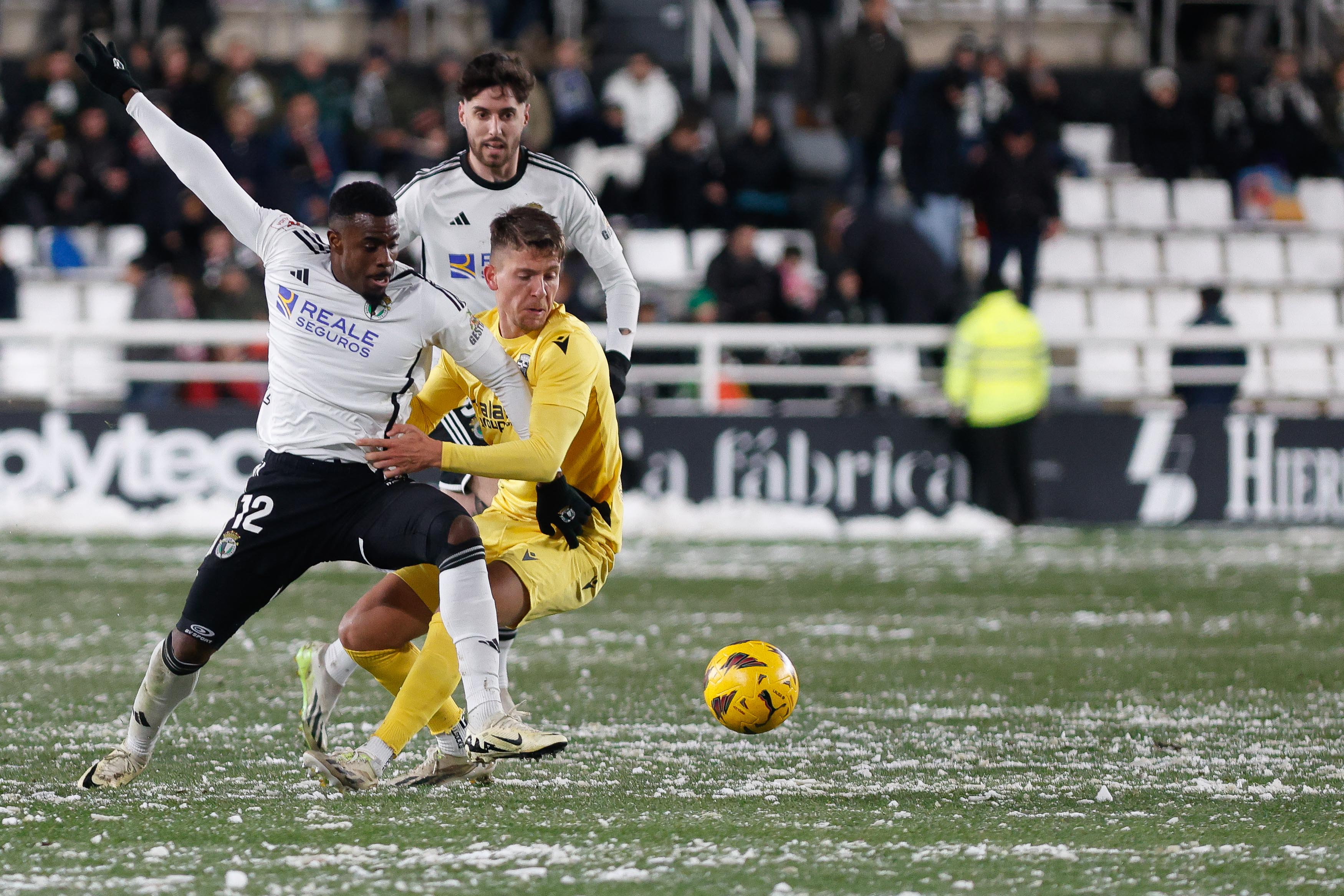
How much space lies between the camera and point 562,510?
5.40m

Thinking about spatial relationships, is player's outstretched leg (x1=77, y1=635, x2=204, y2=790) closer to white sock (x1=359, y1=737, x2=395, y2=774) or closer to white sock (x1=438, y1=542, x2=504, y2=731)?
white sock (x1=359, y1=737, x2=395, y2=774)

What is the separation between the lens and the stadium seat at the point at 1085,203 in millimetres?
18578

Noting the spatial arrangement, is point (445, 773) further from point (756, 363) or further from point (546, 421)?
point (756, 363)

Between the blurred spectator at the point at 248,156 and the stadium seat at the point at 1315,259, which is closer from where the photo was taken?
the blurred spectator at the point at 248,156

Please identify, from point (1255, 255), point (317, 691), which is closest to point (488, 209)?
point (317, 691)

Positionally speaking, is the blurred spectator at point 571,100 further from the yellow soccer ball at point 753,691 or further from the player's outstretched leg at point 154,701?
the player's outstretched leg at point 154,701

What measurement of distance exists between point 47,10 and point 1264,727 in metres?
16.1

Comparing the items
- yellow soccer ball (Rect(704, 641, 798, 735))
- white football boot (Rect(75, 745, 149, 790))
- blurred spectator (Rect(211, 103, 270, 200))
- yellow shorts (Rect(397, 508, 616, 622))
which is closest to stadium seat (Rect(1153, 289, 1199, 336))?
blurred spectator (Rect(211, 103, 270, 200))

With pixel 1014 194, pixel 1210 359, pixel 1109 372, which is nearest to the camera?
pixel 1109 372

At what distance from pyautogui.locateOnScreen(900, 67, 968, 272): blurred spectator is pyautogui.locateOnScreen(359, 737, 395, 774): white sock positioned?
12.0 metres

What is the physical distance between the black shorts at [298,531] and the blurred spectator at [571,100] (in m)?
12.3

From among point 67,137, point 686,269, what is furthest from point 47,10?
point 686,269

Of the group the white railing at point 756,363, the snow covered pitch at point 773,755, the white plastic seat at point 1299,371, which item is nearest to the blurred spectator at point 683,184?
the white railing at point 756,363

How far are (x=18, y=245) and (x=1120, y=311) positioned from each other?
10.3 m
